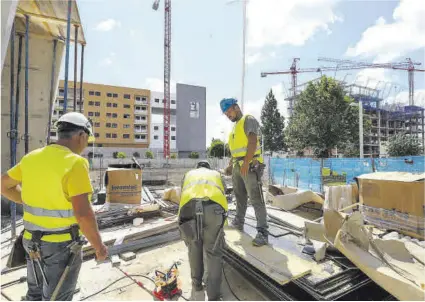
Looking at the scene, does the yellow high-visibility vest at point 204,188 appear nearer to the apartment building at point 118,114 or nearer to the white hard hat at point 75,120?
the white hard hat at point 75,120

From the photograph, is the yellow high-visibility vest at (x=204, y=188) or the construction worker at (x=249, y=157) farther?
the construction worker at (x=249, y=157)

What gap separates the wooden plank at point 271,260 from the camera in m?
2.52

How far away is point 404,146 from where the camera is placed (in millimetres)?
23250

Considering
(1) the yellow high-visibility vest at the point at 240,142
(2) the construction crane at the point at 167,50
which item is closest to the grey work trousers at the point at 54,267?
(1) the yellow high-visibility vest at the point at 240,142

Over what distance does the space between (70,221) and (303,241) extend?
2881 mm

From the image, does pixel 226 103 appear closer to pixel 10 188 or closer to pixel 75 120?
pixel 75 120

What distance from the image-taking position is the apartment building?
5253 centimetres

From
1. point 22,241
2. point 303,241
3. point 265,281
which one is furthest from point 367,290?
point 22,241

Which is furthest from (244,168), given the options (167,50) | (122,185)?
(167,50)

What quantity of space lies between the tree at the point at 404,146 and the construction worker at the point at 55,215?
28.1m

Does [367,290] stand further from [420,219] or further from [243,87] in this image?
[243,87]

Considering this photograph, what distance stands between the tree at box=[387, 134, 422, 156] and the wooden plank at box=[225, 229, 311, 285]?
2611 centimetres

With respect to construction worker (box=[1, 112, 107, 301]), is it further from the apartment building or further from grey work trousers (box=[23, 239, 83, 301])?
the apartment building

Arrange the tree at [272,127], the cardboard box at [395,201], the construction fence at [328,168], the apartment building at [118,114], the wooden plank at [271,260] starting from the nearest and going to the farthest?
the wooden plank at [271,260], the cardboard box at [395,201], the construction fence at [328,168], the tree at [272,127], the apartment building at [118,114]
